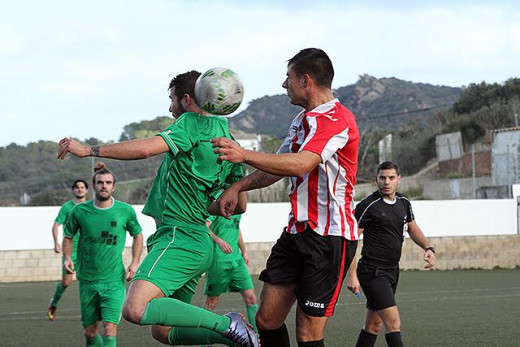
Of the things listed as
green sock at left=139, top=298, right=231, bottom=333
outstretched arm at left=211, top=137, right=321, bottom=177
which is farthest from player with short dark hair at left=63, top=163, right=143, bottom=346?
outstretched arm at left=211, top=137, right=321, bottom=177

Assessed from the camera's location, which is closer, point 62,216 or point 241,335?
point 241,335

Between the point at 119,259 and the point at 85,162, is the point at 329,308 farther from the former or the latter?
the point at 85,162

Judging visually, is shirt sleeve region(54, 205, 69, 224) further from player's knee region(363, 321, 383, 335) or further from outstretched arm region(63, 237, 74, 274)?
player's knee region(363, 321, 383, 335)

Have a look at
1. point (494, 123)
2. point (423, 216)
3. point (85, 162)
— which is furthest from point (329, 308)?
point (85, 162)

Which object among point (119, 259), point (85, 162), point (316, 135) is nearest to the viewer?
point (316, 135)

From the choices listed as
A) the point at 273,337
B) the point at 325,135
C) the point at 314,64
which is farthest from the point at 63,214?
the point at 325,135

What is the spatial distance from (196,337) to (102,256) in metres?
3.04

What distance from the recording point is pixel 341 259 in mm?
6074

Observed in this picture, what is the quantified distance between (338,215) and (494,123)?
59.1m

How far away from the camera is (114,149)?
5684mm

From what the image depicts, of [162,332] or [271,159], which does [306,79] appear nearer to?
[271,159]

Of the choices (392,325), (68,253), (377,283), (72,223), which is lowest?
(392,325)

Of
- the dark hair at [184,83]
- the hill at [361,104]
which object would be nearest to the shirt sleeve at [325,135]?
the dark hair at [184,83]

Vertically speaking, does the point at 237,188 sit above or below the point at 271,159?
below
